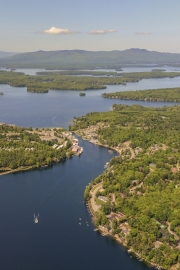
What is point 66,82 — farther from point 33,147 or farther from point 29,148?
point 29,148

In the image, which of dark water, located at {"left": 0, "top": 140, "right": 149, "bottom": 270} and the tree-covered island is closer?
dark water, located at {"left": 0, "top": 140, "right": 149, "bottom": 270}

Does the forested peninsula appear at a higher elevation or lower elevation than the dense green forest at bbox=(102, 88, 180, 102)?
lower

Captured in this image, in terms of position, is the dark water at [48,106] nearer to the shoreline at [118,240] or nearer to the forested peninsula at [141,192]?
the forested peninsula at [141,192]

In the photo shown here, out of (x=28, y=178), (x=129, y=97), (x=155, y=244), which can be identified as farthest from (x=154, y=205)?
(x=129, y=97)

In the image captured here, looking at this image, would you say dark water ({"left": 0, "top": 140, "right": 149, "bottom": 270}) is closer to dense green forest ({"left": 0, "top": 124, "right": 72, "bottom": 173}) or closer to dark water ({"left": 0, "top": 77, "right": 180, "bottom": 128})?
dense green forest ({"left": 0, "top": 124, "right": 72, "bottom": 173})

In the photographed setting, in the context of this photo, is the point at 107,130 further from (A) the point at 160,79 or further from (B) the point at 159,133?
(A) the point at 160,79

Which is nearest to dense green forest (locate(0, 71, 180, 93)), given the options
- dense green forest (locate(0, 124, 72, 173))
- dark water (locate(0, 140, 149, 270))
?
dense green forest (locate(0, 124, 72, 173))
